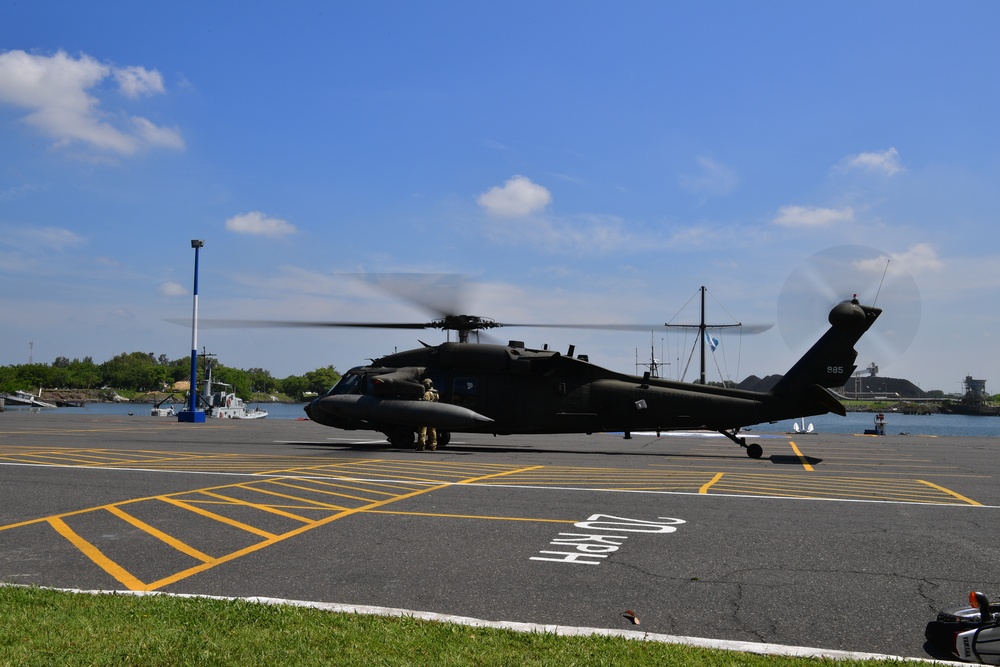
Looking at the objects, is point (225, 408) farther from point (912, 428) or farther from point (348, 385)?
point (912, 428)

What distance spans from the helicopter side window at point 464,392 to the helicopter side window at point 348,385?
11.4 ft

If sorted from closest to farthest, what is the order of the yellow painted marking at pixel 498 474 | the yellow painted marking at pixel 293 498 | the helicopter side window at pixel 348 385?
the yellow painted marking at pixel 293 498 → the yellow painted marking at pixel 498 474 → the helicopter side window at pixel 348 385

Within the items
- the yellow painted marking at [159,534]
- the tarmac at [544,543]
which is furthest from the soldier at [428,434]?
the yellow painted marking at [159,534]

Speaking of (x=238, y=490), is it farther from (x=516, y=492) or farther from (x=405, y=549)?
(x=405, y=549)

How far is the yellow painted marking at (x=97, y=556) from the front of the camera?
7148 mm

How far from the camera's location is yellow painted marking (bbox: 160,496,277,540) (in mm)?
9445

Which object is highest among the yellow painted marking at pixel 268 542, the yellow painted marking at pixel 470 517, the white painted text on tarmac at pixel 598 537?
the white painted text on tarmac at pixel 598 537

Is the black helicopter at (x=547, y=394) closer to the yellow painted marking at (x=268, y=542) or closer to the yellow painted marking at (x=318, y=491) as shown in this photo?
the yellow painted marking at (x=318, y=491)

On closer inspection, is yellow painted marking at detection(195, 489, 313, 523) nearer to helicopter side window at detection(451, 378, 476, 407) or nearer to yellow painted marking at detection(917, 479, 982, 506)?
yellow painted marking at detection(917, 479, 982, 506)

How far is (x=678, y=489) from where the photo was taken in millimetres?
14016

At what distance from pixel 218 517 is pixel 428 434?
1387 cm

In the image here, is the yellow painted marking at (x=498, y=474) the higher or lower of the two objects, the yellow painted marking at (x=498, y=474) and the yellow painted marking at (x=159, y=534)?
the lower

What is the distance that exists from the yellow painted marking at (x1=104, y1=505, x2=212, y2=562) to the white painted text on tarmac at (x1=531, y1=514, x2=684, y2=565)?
3.94 m

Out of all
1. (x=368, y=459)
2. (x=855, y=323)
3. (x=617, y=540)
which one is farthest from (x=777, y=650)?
(x=855, y=323)
